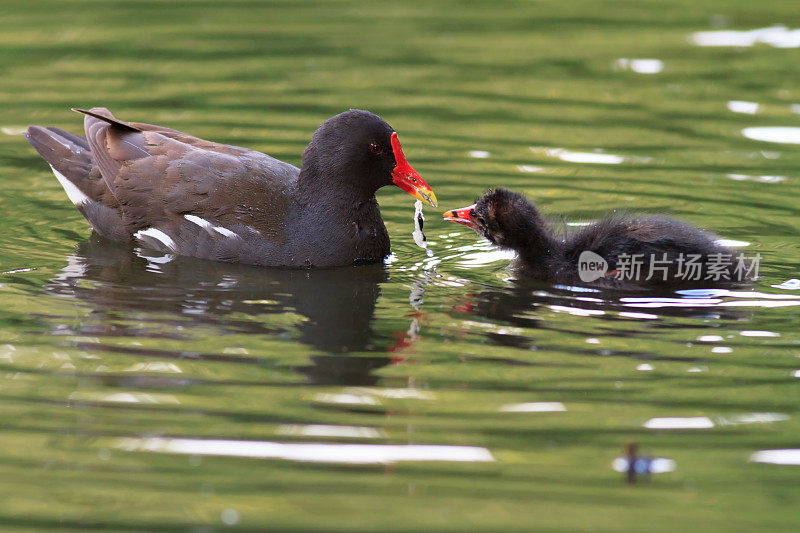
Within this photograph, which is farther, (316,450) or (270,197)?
(270,197)

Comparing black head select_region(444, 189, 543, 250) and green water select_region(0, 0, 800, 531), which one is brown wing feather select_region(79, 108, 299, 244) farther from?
black head select_region(444, 189, 543, 250)

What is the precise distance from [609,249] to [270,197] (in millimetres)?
2086

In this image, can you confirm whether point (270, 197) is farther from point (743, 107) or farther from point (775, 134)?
point (743, 107)

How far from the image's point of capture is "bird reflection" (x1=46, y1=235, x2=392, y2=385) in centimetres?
602

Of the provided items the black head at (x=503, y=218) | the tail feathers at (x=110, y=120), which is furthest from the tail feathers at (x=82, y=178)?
the black head at (x=503, y=218)

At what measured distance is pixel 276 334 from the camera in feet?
20.0

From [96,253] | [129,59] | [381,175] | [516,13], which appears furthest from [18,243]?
[516,13]

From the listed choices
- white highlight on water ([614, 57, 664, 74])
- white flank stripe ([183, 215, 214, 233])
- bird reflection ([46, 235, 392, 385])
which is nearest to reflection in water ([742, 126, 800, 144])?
white highlight on water ([614, 57, 664, 74])

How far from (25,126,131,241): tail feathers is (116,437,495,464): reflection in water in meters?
3.36

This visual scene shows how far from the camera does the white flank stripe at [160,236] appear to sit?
25.1ft

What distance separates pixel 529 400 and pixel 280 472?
4.06 feet

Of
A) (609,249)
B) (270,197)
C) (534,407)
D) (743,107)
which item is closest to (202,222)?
(270,197)

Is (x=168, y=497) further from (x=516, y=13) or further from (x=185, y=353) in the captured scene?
(x=516, y=13)

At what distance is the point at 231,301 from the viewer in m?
6.71
